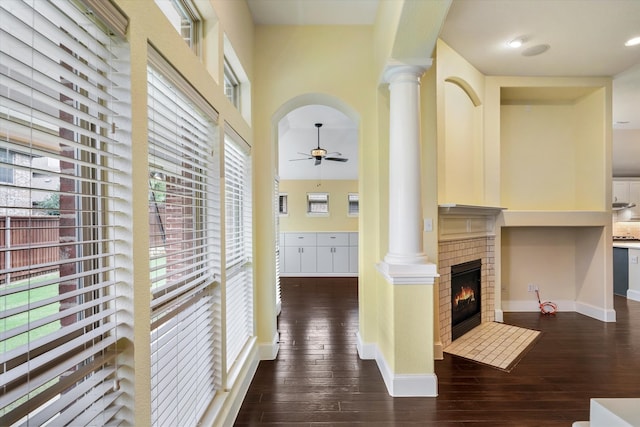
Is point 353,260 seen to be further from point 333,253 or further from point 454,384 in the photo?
point 454,384

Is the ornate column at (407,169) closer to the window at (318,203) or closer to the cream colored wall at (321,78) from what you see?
the cream colored wall at (321,78)

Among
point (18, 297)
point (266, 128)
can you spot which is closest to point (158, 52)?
point (18, 297)

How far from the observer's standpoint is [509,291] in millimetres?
4098

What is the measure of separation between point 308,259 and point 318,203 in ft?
4.82

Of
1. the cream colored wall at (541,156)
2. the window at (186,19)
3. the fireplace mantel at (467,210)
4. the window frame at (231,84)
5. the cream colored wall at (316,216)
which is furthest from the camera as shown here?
the cream colored wall at (316,216)

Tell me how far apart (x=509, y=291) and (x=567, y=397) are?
2.06m

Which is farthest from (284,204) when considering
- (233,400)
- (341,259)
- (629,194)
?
(629,194)

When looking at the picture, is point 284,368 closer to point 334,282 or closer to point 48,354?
point 48,354

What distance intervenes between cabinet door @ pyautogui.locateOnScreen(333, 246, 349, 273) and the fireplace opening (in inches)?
133

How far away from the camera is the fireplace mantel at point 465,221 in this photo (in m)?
2.96

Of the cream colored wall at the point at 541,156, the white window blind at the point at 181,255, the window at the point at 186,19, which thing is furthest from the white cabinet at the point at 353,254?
the window at the point at 186,19

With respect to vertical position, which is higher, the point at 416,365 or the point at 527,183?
the point at 527,183

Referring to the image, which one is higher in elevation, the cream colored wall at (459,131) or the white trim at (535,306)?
the cream colored wall at (459,131)

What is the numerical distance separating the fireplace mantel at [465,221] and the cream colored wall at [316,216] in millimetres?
3716
